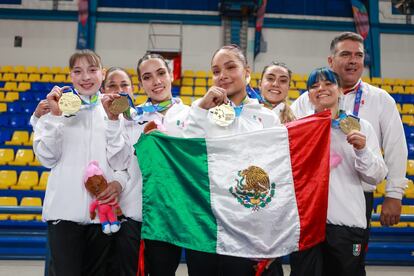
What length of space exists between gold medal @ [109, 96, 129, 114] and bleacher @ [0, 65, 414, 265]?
2677 mm

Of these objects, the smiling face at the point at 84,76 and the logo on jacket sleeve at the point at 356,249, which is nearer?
the logo on jacket sleeve at the point at 356,249

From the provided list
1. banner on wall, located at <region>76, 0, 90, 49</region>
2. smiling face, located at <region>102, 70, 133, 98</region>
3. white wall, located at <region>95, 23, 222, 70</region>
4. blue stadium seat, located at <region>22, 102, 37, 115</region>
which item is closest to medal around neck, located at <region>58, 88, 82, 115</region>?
smiling face, located at <region>102, 70, 133, 98</region>

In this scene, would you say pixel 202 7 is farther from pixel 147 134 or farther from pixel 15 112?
pixel 147 134

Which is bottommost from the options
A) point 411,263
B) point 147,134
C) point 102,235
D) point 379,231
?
point 411,263

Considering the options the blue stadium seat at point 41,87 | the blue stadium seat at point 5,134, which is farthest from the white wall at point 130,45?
the blue stadium seat at point 5,134

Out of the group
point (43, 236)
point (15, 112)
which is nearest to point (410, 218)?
point (43, 236)

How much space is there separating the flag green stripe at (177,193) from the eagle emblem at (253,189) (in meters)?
0.17

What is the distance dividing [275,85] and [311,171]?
3.23ft

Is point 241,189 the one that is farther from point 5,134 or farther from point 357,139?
point 5,134

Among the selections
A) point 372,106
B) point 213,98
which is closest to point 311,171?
point 213,98

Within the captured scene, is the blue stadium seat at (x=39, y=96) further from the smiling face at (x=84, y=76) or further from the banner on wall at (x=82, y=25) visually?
the smiling face at (x=84, y=76)

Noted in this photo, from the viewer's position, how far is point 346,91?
102 inches

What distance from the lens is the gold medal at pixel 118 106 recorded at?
210cm

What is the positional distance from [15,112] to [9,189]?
11.5ft
